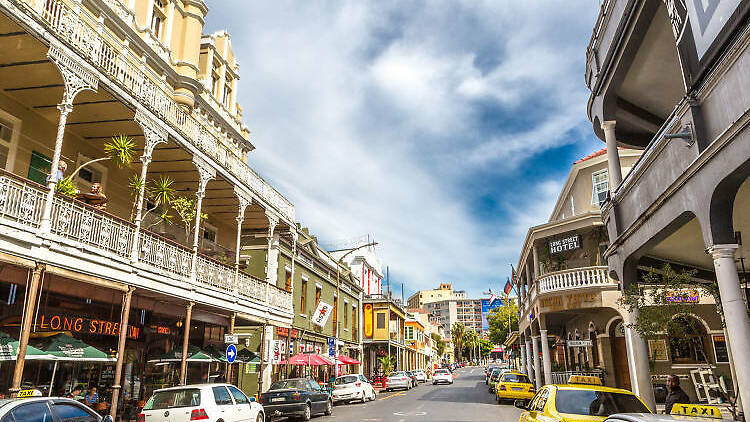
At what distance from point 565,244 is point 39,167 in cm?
1986

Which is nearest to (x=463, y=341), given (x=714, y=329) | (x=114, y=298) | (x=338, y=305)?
(x=338, y=305)

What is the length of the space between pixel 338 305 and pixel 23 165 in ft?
87.2

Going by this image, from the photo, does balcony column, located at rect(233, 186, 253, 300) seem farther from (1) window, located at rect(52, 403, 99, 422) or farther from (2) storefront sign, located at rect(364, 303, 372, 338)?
(2) storefront sign, located at rect(364, 303, 372, 338)

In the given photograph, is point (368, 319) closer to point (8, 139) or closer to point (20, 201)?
point (8, 139)

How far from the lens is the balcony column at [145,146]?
44.2 ft

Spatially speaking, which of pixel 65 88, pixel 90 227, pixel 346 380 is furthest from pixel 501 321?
pixel 65 88

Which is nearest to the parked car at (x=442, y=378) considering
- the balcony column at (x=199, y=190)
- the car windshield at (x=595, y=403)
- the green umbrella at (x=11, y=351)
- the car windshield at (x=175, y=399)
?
the balcony column at (x=199, y=190)

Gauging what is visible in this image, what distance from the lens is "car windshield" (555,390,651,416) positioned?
324 inches

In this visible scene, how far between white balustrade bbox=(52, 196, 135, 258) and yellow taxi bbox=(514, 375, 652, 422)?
10.4 meters

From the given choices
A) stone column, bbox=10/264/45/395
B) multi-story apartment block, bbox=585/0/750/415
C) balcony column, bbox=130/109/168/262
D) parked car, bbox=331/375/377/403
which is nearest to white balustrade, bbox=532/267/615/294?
multi-story apartment block, bbox=585/0/750/415

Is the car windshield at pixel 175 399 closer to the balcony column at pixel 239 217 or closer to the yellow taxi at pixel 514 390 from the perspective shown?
the balcony column at pixel 239 217

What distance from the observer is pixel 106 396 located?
1577 centimetres

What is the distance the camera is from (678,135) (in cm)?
825

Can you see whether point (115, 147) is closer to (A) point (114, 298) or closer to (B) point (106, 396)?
(A) point (114, 298)
